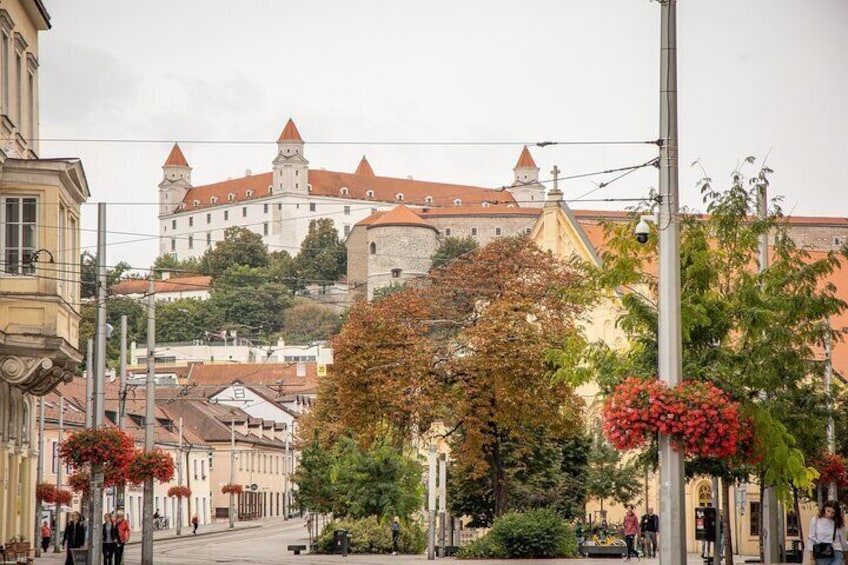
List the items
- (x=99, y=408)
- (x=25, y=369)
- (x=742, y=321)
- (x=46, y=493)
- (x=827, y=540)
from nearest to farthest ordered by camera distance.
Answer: (x=827, y=540) < (x=742, y=321) < (x=25, y=369) < (x=99, y=408) < (x=46, y=493)

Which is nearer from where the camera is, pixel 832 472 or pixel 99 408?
pixel 832 472

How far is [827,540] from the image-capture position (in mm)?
23625

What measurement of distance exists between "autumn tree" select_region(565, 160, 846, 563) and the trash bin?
29.6m

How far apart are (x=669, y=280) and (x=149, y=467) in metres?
23.5

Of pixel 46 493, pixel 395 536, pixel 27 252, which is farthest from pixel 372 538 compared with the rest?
pixel 27 252

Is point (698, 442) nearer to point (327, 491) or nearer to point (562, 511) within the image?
point (562, 511)

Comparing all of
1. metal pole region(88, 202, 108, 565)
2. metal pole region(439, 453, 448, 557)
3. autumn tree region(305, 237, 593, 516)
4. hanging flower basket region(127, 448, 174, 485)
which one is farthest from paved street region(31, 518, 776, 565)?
metal pole region(88, 202, 108, 565)

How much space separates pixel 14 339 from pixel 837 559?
557 inches

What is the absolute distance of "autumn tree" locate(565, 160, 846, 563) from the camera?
25.5 meters

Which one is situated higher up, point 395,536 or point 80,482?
point 80,482

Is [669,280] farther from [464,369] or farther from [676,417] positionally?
[464,369]

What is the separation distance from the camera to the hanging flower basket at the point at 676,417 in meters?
20.1

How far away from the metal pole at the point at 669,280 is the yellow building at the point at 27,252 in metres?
13.2

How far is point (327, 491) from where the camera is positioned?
66438 mm
